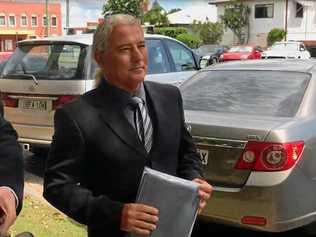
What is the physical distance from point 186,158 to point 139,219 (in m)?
0.50

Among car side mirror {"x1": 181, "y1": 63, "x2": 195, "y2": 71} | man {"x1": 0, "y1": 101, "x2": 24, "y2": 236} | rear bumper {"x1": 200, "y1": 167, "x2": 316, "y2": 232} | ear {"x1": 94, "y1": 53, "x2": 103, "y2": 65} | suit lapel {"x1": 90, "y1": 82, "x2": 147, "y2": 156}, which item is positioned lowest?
rear bumper {"x1": 200, "y1": 167, "x2": 316, "y2": 232}

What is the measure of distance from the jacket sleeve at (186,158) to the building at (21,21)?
240ft

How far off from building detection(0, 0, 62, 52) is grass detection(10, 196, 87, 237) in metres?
70.1

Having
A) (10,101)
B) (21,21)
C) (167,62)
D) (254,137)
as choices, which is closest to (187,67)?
(167,62)

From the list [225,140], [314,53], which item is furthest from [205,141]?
[314,53]

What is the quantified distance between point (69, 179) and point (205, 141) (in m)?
2.34

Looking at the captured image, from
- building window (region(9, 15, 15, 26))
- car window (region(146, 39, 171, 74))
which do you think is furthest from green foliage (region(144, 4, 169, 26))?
car window (region(146, 39, 171, 74))

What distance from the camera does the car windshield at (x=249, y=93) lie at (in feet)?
15.5

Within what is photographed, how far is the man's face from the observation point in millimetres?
2211

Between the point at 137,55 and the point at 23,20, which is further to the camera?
the point at 23,20

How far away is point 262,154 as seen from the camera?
4152 millimetres

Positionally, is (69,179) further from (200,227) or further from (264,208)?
(200,227)

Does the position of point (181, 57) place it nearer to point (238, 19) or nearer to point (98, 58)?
point (98, 58)

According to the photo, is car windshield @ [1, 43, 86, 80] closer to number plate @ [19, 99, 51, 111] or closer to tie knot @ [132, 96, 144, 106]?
number plate @ [19, 99, 51, 111]
